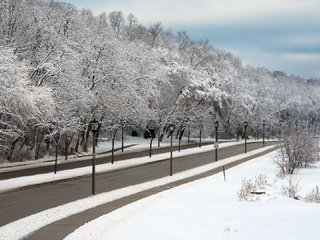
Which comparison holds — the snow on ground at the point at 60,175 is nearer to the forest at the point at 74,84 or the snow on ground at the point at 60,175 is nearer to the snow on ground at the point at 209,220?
the forest at the point at 74,84

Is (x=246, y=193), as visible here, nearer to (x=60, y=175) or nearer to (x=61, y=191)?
(x=61, y=191)

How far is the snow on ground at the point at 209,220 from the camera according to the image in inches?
475

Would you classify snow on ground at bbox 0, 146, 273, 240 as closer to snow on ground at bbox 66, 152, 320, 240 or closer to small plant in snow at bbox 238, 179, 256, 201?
snow on ground at bbox 66, 152, 320, 240

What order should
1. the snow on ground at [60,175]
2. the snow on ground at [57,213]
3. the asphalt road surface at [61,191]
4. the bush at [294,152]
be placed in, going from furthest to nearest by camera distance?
the bush at [294,152] → the snow on ground at [60,175] → the asphalt road surface at [61,191] → the snow on ground at [57,213]

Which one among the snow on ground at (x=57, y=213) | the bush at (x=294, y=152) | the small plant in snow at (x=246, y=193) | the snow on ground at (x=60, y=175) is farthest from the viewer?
the bush at (x=294, y=152)

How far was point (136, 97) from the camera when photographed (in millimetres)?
55250

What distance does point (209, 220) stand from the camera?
46.8 ft

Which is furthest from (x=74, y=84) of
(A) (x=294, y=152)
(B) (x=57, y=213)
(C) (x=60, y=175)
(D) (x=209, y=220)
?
(D) (x=209, y=220)

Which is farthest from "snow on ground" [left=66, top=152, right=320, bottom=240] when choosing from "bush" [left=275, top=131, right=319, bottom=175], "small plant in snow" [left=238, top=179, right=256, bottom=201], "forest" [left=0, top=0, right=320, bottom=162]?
"bush" [left=275, top=131, right=319, bottom=175]

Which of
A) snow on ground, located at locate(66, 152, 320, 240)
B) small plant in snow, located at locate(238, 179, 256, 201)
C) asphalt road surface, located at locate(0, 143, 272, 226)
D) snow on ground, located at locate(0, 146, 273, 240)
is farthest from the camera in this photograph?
asphalt road surface, located at locate(0, 143, 272, 226)

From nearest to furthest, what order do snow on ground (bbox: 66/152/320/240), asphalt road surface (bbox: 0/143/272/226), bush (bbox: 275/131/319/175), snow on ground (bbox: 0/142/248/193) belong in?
snow on ground (bbox: 66/152/320/240)
asphalt road surface (bbox: 0/143/272/226)
snow on ground (bbox: 0/142/248/193)
bush (bbox: 275/131/319/175)

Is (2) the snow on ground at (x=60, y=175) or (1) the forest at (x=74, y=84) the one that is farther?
(1) the forest at (x=74, y=84)

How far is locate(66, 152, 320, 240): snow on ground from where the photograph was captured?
12.1m

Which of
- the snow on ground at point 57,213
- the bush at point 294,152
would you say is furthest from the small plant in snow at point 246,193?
the bush at point 294,152
